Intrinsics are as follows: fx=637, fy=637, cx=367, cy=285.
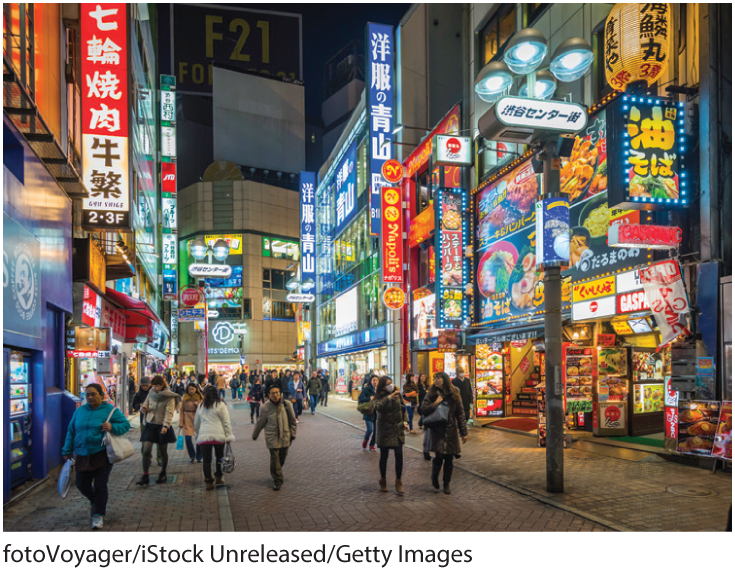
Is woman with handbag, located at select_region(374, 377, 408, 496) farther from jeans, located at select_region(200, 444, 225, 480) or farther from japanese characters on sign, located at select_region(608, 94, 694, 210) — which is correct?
japanese characters on sign, located at select_region(608, 94, 694, 210)

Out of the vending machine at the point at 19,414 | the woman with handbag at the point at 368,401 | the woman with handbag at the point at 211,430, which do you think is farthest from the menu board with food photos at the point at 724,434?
the vending machine at the point at 19,414

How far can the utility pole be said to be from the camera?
30.0 feet

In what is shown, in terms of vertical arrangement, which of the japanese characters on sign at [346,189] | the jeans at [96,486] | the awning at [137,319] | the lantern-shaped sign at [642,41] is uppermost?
the japanese characters on sign at [346,189]

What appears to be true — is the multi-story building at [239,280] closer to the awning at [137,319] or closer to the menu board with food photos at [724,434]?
the awning at [137,319]

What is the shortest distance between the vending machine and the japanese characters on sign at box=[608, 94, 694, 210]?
10.3 meters

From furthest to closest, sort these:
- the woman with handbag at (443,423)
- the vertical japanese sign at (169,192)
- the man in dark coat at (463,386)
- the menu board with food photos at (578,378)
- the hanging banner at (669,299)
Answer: the vertical japanese sign at (169,192), the man in dark coat at (463,386), the menu board with food photos at (578,378), the hanging banner at (669,299), the woman with handbag at (443,423)

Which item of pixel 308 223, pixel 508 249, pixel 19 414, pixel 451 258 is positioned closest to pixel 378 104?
pixel 451 258

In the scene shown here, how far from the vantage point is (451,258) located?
2111 cm

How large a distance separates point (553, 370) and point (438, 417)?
1.83 metres

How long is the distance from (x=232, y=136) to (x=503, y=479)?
64.1 meters

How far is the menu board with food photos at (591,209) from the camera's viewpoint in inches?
537

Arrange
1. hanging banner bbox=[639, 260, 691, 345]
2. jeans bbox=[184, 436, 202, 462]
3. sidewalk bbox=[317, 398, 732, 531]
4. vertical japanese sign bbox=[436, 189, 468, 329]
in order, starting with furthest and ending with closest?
vertical japanese sign bbox=[436, 189, 468, 329] → jeans bbox=[184, 436, 202, 462] → hanging banner bbox=[639, 260, 691, 345] → sidewalk bbox=[317, 398, 732, 531]

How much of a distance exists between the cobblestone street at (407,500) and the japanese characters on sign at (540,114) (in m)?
5.16

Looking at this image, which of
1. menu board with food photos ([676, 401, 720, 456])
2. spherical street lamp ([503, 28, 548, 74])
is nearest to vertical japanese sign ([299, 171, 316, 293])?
menu board with food photos ([676, 401, 720, 456])
